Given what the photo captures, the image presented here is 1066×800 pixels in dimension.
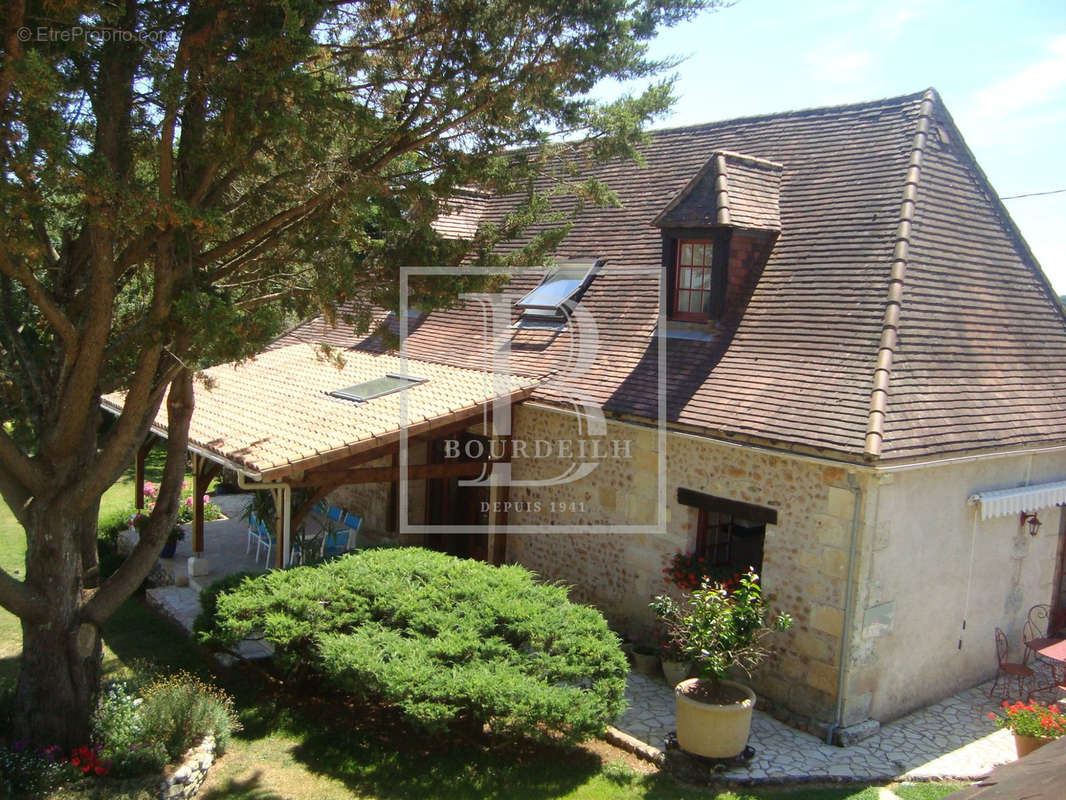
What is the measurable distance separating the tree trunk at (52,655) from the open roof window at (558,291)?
773cm

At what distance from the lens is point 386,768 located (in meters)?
7.93

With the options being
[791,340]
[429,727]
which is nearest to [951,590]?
[791,340]

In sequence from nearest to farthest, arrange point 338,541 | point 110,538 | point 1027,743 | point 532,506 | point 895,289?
point 1027,743
point 895,289
point 532,506
point 338,541
point 110,538

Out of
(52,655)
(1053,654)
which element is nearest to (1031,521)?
(1053,654)

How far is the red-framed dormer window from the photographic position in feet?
37.9

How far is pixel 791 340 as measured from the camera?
10234 millimetres

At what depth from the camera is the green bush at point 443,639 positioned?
7.47m

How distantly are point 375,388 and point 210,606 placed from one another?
4422 mm

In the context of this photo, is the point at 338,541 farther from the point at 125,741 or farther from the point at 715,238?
the point at 715,238

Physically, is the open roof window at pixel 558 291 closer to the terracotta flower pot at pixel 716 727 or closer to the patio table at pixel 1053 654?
the terracotta flower pot at pixel 716 727

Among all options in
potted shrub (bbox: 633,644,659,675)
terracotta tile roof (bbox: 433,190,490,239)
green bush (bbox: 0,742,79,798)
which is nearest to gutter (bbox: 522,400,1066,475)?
potted shrub (bbox: 633,644,659,675)

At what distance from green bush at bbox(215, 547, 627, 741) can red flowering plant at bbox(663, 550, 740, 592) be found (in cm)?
179

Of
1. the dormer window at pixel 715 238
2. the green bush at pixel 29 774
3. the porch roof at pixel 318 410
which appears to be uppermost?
the dormer window at pixel 715 238
